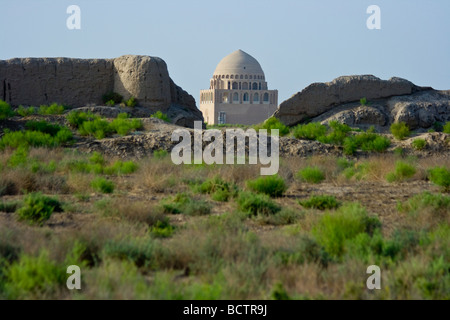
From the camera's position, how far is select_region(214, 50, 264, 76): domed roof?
297ft

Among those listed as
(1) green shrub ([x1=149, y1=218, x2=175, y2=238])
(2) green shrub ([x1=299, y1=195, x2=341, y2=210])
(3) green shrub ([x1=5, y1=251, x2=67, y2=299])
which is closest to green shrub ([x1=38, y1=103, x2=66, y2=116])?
(2) green shrub ([x1=299, y1=195, x2=341, y2=210])

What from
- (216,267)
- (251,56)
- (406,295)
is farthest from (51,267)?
(251,56)

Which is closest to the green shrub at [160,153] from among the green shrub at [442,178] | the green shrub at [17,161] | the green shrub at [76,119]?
the green shrub at [17,161]

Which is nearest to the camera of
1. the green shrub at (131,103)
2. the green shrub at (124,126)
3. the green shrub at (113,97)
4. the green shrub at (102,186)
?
the green shrub at (102,186)

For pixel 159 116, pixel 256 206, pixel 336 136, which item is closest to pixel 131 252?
pixel 256 206

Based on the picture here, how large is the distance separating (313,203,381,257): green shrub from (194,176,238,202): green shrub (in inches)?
109

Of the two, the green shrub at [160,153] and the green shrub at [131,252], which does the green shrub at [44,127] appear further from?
the green shrub at [131,252]

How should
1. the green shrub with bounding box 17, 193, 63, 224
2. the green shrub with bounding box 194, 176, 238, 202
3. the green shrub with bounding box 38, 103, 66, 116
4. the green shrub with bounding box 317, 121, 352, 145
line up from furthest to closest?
the green shrub with bounding box 38, 103, 66, 116
the green shrub with bounding box 317, 121, 352, 145
the green shrub with bounding box 194, 176, 238, 202
the green shrub with bounding box 17, 193, 63, 224

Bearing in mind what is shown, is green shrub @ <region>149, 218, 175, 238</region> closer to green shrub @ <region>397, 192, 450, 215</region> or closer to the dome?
green shrub @ <region>397, 192, 450, 215</region>

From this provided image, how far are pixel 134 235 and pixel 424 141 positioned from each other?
14.3 m

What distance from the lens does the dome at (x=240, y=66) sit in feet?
297

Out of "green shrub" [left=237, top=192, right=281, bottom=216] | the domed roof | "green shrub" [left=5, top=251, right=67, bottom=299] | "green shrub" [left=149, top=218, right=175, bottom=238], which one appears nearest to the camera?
"green shrub" [left=5, top=251, right=67, bottom=299]

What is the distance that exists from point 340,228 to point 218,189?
12.6ft

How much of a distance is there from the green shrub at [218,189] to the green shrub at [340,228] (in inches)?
109
